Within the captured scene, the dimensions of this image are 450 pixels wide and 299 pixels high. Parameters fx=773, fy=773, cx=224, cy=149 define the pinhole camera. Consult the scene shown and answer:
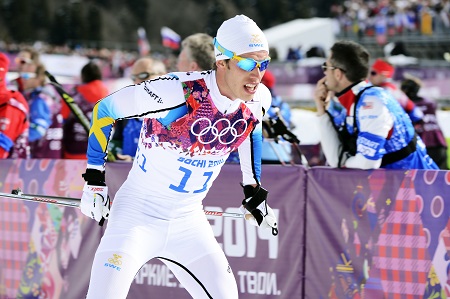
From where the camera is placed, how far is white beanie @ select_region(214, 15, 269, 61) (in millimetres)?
4461

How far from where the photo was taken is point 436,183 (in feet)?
19.0

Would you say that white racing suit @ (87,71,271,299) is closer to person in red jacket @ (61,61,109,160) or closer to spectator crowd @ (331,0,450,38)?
person in red jacket @ (61,61,109,160)

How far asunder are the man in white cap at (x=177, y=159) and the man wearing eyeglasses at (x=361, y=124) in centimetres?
144

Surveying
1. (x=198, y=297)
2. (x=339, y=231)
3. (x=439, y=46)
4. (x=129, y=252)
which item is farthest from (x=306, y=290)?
(x=439, y=46)

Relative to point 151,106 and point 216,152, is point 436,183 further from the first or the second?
point 151,106

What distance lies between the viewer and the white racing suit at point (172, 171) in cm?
444

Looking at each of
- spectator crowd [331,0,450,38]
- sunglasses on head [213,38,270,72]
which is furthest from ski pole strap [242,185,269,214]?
spectator crowd [331,0,450,38]

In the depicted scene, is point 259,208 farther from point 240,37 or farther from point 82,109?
point 82,109

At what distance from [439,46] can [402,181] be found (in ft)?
89.8

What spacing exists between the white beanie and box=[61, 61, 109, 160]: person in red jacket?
149 inches

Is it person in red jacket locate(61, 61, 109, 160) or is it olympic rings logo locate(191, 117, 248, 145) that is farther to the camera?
person in red jacket locate(61, 61, 109, 160)

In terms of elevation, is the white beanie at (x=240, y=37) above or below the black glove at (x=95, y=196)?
above

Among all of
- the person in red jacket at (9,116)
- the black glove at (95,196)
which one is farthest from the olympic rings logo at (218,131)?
the person in red jacket at (9,116)

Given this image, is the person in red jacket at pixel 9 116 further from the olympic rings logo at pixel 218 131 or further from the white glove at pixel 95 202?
the olympic rings logo at pixel 218 131
